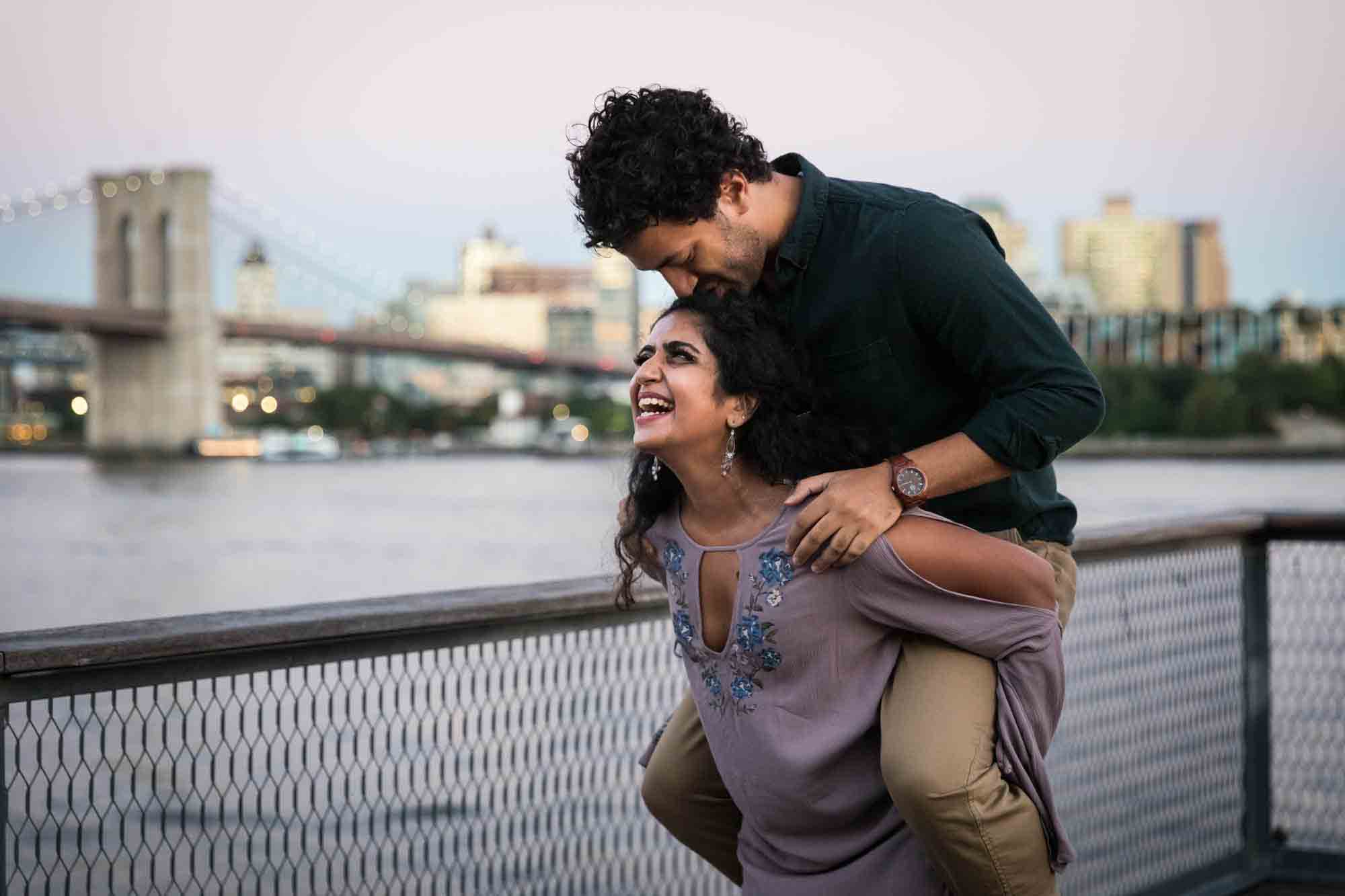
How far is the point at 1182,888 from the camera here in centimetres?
305

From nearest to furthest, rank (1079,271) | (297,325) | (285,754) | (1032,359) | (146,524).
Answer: (1032,359), (285,754), (146,524), (297,325), (1079,271)

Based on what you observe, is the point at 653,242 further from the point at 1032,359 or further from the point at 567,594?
the point at 567,594

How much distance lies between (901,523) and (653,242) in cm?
41

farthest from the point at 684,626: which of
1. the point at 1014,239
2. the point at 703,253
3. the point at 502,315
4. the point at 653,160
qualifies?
the point at 1014,239

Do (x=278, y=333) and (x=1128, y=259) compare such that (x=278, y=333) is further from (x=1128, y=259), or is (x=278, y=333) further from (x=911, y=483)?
(x=1128, y=259)

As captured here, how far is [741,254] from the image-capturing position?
185cm

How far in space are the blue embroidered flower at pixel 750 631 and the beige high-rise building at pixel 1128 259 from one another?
454 ft

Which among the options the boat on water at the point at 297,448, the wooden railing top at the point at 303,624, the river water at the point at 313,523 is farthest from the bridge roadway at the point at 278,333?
the wooden railing top at the point at 303,624

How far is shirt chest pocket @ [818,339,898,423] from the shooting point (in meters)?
1.85

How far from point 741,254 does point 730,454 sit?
0.73 feet

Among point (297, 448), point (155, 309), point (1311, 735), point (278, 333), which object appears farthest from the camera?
point (297, 448)

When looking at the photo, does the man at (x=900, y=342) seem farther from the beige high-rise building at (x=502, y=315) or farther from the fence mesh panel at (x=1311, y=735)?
the beige high-rise building at (x=502, y=315)

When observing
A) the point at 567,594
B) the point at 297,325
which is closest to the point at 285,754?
the point at 567,594

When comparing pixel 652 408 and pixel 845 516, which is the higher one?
pixel 652 408
